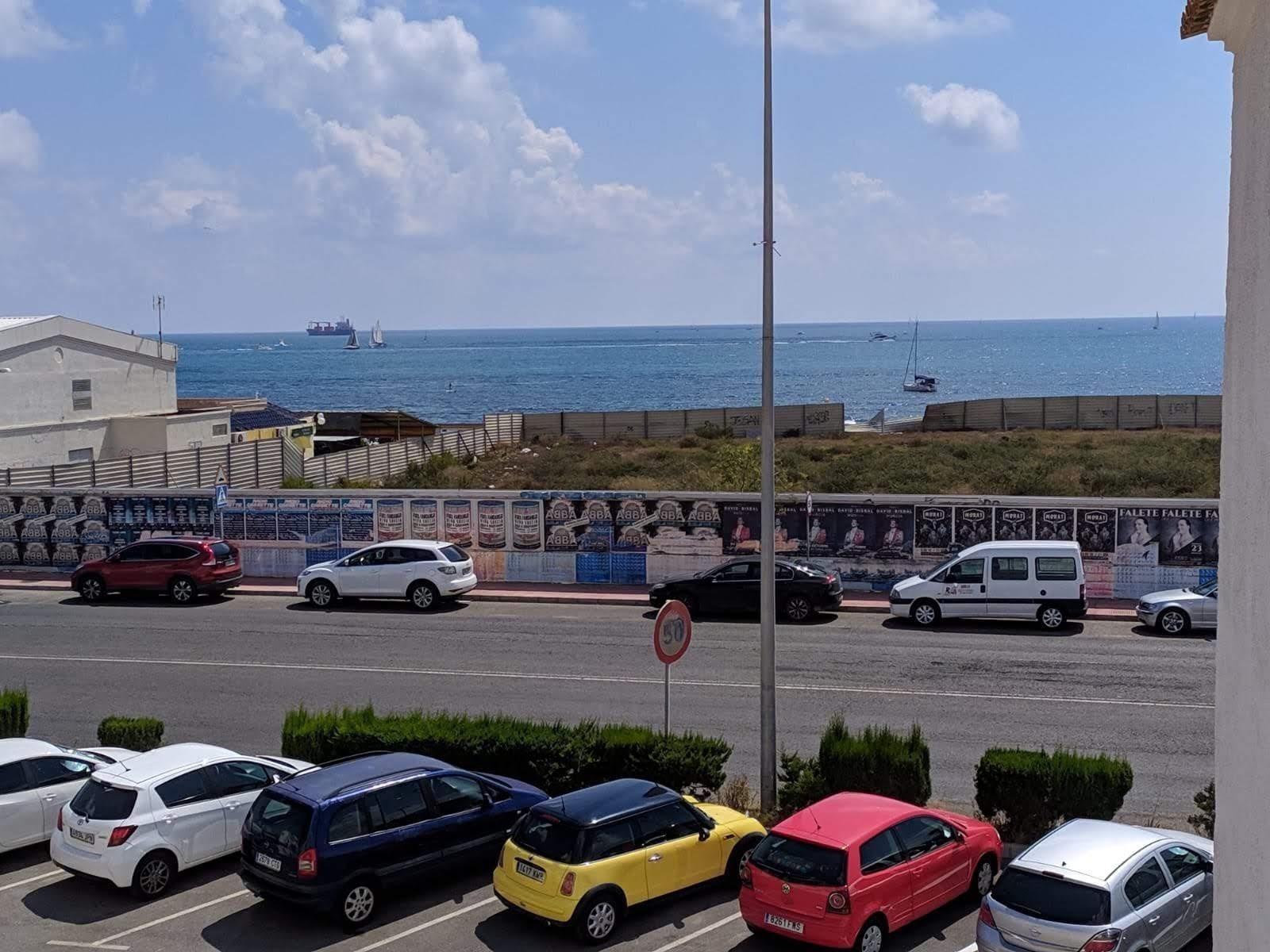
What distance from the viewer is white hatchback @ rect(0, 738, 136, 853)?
13.1m

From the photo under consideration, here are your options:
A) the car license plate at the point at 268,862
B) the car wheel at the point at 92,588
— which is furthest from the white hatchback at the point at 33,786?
the car wheel at the point at 92,588

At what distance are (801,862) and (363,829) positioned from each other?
3.88 metres

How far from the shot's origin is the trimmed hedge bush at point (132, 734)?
1567 centimetres

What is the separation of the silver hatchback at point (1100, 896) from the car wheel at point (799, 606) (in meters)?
14.8

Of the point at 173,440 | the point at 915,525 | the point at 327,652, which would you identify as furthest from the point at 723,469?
the point at 173,440

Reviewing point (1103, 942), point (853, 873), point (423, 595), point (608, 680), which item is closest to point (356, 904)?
point (853, 873)

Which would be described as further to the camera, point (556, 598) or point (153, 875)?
point (556, 598)

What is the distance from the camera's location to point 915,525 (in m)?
27.6

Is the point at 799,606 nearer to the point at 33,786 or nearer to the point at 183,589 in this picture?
the point at 183,589

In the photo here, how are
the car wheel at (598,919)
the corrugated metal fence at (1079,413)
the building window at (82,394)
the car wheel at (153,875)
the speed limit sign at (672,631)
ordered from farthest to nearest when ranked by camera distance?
the corrugated metal fence at (1079,413) < the building window at (82,394) < the speed limit sign at (672,631) < the car wheel at (153,875) < the car wheel at (598,919)

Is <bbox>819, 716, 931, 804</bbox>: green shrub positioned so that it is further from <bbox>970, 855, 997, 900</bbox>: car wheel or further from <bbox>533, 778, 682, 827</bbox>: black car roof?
<bbox>533, 778, 682, 827</bbox>: black car roof

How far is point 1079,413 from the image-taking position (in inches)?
2894

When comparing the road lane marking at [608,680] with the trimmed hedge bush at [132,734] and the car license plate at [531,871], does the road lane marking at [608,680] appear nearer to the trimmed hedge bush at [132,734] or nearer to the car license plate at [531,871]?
the trimmed hedge bush at [132,734]

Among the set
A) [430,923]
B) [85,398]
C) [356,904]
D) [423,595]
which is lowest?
[430,923]
